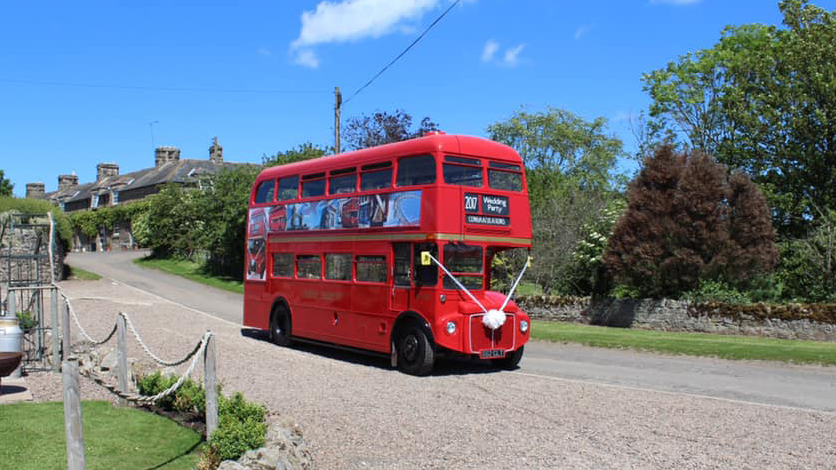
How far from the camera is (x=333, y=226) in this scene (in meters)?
16.7

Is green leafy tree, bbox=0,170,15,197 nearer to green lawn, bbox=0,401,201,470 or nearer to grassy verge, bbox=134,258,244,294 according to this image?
grassy verge, bbox=134,258,244,294

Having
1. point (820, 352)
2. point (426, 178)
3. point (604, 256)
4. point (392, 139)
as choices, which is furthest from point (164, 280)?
point (820, 352)

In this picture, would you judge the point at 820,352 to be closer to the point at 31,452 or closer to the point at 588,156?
the point at 31,452

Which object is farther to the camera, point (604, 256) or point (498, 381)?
point (604, 256)

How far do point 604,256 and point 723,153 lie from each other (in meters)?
13.9

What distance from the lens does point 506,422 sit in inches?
383

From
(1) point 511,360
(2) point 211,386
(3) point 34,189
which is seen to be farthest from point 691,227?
(3) point 34,189

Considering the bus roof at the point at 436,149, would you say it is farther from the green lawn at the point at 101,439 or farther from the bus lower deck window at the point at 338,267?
the green lawn at the point at 101,439

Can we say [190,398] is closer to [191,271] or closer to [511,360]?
[511,360]

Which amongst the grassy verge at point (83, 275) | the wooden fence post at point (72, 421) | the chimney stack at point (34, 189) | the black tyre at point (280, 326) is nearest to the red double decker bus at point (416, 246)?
the black tyre at point (280, 326)

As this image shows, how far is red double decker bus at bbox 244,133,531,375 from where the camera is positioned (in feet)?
46.0

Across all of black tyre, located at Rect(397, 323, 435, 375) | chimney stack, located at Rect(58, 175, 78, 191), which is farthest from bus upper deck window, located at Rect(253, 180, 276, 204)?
chimney stack, located at Rect(58, 175, 78, 191)

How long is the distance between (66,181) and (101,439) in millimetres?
88186

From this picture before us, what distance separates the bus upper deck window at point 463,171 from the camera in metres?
14.1
